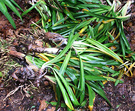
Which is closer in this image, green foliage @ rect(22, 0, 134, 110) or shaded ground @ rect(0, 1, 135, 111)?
shaded ground @ rect(0, 1, 135, 111)

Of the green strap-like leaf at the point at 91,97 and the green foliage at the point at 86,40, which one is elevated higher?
the green foliage at the point at 86,40

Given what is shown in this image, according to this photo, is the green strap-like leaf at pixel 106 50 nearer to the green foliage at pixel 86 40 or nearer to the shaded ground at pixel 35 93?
the green foliage at pixel 86 40

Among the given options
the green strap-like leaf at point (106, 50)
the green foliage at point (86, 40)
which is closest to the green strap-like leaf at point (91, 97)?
the green foliage at point (86, 40)

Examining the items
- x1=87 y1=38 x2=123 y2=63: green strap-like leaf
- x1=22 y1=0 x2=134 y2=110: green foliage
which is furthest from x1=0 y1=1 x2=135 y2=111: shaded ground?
x1=87 y1=38 x2=123 y2=63: green strap-like leaf

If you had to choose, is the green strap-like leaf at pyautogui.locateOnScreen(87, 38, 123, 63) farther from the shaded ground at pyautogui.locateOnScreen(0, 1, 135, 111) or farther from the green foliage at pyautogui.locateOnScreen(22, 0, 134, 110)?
the shaded ground at pyautogui.locateOnScreen(0, 1, 135, 111)

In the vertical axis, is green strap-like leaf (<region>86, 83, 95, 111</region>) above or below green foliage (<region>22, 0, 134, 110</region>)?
below

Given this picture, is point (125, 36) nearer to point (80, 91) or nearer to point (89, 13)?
point (89, 13)

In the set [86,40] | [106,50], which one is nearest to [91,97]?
[106,50]

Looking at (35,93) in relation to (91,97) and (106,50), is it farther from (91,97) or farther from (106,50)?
(106,50)

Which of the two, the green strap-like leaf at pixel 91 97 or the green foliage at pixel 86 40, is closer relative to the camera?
the green strap-like leaf at pixel 91 97
